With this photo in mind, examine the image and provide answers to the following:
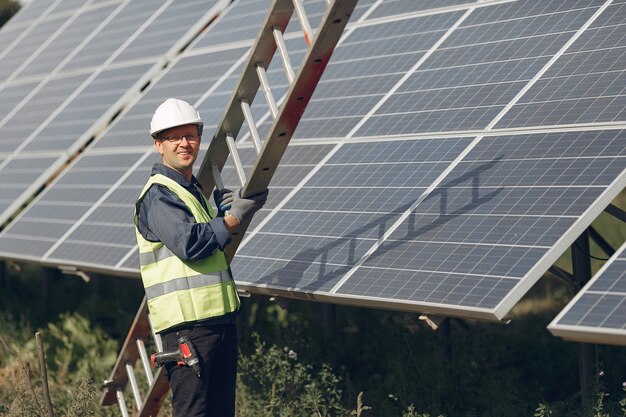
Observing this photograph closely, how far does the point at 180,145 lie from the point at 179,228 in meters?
0.64

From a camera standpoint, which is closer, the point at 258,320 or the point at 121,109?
the point at 258,320

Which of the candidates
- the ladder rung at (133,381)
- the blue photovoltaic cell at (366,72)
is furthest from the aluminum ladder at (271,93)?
the blue photovoltaic cell at (366,72)

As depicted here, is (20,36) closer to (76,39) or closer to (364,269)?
(76,39)

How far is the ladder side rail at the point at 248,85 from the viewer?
328 inches

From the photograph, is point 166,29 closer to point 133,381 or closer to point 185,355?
point 133,381

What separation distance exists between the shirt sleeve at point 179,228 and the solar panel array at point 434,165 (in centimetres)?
161

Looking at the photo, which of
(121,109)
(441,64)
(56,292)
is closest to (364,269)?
(441,64)

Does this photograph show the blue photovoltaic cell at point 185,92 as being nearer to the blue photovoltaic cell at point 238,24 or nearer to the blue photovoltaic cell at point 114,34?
the blue photovoltaic cell at point 238,24

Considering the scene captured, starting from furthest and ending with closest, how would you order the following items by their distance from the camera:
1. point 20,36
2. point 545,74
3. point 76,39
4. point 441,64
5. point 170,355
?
point 20,36 < point 76,39 < point 441,64 < point 545,74 < point 170,355

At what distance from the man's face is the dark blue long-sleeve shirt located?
0.08 m

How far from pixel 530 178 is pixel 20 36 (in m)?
13.9

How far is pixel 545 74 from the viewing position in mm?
10062

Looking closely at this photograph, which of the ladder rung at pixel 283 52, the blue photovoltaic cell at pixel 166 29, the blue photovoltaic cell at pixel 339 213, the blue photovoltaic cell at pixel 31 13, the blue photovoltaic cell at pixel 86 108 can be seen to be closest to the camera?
the ladder rung at pixel 283 52

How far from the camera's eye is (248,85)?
8.64m
